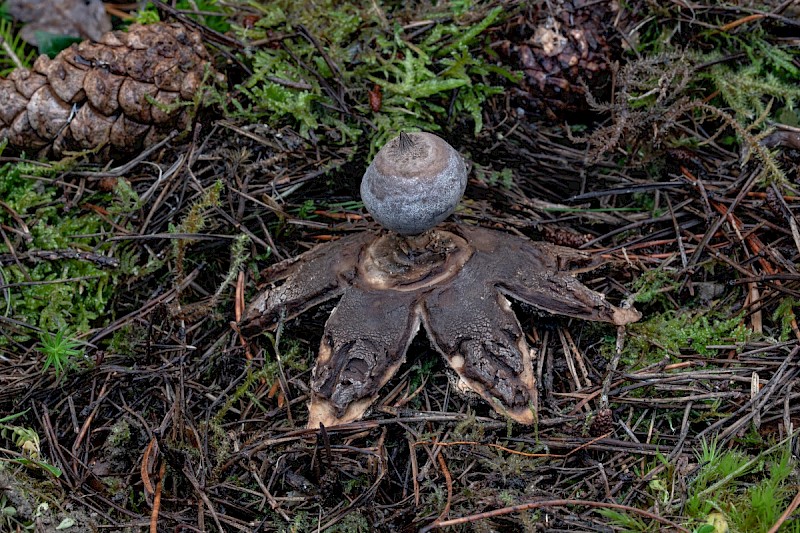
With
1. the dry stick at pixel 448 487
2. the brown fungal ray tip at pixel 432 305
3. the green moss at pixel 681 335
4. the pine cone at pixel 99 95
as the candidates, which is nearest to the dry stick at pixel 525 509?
the dry stick at pixel 448 487

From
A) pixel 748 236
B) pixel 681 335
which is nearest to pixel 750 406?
pixel 681 335

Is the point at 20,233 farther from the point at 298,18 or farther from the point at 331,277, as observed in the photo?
the point at 298,18

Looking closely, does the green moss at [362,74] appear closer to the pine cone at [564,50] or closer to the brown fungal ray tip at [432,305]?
the pine cone at [564,50]

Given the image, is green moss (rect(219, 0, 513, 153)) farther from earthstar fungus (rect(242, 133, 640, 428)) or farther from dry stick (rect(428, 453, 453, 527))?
dry stick (rect(428, 453, 453, 527))

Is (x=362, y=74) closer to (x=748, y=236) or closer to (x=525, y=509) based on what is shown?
(x=748, y=236)

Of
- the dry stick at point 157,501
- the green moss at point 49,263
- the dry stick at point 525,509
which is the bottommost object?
the dry stick at point 157,501
